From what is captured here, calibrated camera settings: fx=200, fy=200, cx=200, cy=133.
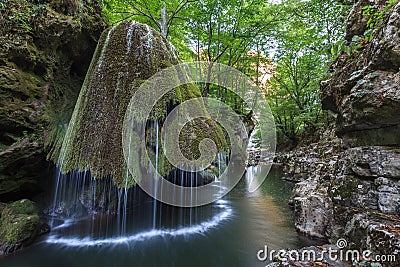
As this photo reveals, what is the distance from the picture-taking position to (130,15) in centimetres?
988

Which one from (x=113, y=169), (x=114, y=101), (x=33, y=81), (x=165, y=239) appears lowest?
(x=165, y=239)

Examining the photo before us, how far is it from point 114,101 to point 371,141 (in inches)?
208

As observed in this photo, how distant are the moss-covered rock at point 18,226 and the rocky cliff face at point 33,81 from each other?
2.88 ft

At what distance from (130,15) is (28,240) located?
9884mm

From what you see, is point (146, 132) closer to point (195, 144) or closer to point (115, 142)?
point (115, 142)

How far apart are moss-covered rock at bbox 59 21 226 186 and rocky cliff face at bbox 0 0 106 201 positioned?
98 centimetres

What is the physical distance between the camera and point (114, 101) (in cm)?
505

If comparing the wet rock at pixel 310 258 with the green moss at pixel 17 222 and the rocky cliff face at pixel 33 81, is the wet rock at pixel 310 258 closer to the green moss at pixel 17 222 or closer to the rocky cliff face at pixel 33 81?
the green moss at pixel 17 222

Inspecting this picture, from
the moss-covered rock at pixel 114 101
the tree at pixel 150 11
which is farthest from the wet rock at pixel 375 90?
the tree at pixel 150 11

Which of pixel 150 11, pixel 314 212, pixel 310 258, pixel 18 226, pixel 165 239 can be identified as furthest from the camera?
pixel 150 11

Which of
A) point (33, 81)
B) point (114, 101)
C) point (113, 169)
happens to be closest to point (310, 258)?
point (113, 169)

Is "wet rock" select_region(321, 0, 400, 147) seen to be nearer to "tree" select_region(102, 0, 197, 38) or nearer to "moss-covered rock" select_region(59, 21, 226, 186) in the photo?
"moss-covered rock" select_region(59, 21, 226, 186)

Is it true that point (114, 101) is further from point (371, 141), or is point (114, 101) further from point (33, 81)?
point (371, 141)

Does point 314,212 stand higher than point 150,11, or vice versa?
point 150,11
